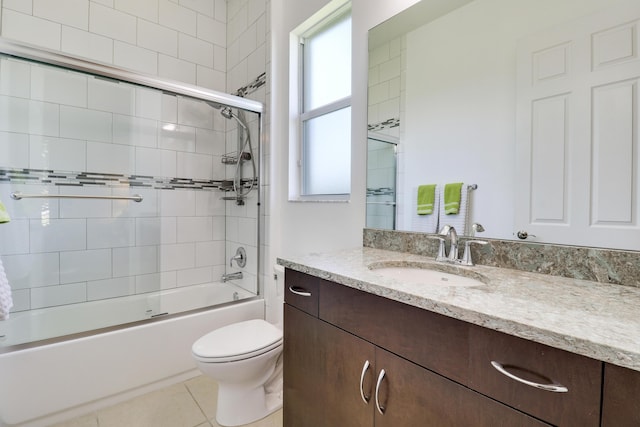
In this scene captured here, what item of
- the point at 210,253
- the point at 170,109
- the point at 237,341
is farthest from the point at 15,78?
the point at 237,341

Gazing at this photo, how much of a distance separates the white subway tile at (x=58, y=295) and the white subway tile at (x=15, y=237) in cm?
27

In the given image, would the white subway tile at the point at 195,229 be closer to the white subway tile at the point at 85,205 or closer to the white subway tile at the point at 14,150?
the white subway tile at the point at 85,205

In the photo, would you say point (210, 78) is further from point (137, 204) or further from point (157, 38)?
point (137, 204)

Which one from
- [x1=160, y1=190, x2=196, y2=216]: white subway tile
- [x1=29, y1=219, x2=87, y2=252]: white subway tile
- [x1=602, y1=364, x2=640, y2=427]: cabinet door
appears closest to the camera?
[x1=602, y1=364, x2=640, y2=427]: cabinet door

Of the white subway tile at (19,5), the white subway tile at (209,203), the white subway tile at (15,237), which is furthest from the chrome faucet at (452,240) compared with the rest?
the white subway tile at (19,5)

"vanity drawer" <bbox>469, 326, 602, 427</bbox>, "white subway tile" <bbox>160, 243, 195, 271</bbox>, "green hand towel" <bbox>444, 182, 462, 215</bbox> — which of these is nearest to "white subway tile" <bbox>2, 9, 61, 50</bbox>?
"white subway tile" <bbox>160, 243, 195, 271</bbox>

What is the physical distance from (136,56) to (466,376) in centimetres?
278

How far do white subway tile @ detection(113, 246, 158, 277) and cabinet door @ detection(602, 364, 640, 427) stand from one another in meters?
2.51

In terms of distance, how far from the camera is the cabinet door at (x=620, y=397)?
0.45 meters

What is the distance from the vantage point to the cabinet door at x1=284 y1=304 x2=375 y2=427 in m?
0.87

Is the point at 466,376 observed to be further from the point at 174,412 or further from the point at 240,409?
the point at 174,412

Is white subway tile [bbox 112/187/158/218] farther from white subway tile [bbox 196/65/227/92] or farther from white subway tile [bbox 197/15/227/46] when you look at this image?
white subway tile [bbox 197/15/227/46]

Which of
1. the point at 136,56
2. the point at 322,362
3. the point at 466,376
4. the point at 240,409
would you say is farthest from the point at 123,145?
the point at 466,376

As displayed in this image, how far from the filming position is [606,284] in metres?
0.82
